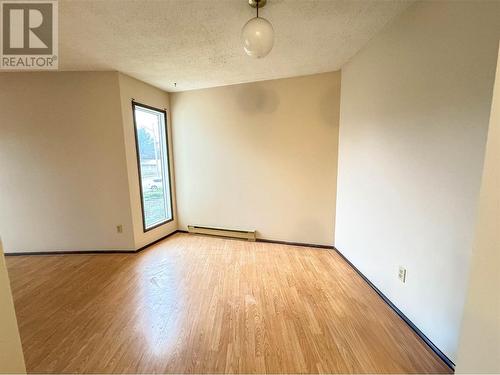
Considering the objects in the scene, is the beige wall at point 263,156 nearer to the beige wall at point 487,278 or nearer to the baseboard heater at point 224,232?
the baseboard heater at point 224,232

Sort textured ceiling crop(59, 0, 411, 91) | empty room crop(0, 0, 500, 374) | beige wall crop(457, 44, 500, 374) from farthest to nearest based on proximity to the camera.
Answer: textured ceiling crop(59, 0, 411, 91) < empty room crop(0, 0, 500, 374) < beige wall crop(457, 44, 500, 374)

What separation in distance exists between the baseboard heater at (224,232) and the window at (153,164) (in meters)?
0.50

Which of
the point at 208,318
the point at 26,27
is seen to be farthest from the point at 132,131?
the point at 208,318

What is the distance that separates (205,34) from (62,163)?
8.53ft

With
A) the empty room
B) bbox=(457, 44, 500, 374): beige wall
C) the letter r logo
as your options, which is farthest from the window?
bbox=(457, 44, 500, 374): beige wall

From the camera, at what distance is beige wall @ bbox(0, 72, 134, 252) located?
2.67 m

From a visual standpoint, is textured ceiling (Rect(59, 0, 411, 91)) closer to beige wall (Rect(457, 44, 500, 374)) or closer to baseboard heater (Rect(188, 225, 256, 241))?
beige wall (Rect(457, 44, 500, 374))

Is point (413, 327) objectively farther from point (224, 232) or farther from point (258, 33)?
point (224, 232)

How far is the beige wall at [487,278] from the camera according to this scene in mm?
860

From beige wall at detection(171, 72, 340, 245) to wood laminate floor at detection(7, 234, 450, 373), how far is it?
73cm

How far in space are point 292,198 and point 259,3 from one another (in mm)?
2297

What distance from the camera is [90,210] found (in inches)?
114

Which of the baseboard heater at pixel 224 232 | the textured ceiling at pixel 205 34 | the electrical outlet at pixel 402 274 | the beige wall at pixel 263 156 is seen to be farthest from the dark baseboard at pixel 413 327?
the textured ceiling at pixel 205 34

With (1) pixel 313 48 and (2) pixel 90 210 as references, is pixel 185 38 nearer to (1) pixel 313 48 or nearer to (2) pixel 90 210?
(1) pixel 313 48
